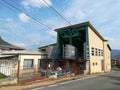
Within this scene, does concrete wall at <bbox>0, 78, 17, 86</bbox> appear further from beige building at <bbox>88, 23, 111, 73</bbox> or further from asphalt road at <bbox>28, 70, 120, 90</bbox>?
beige building at <bbox>88, 23, 111, 73</bbox>

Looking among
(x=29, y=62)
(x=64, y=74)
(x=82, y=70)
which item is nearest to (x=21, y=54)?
(x=29, y=62)

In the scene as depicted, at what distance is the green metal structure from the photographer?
29.8 m

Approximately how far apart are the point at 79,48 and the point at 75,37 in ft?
12.0

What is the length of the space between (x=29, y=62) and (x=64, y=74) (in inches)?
291

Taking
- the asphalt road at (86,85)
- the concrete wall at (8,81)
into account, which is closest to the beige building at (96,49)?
the asphalt road at (86,85)

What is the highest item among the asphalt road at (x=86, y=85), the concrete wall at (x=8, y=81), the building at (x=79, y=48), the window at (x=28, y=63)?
the building at (x=79, y=48)

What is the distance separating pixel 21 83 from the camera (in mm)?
14062

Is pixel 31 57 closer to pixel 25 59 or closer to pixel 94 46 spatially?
pixel 25 59

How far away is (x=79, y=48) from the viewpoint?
116 feet

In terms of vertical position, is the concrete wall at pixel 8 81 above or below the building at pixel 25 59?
below

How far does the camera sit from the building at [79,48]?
1150 inches

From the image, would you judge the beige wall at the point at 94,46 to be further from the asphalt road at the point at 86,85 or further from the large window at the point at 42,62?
the asphalt road at the point at 86,85

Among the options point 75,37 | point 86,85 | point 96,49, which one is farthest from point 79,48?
→ point 86,85

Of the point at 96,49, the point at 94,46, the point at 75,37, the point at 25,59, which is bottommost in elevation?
the point at 25,59
